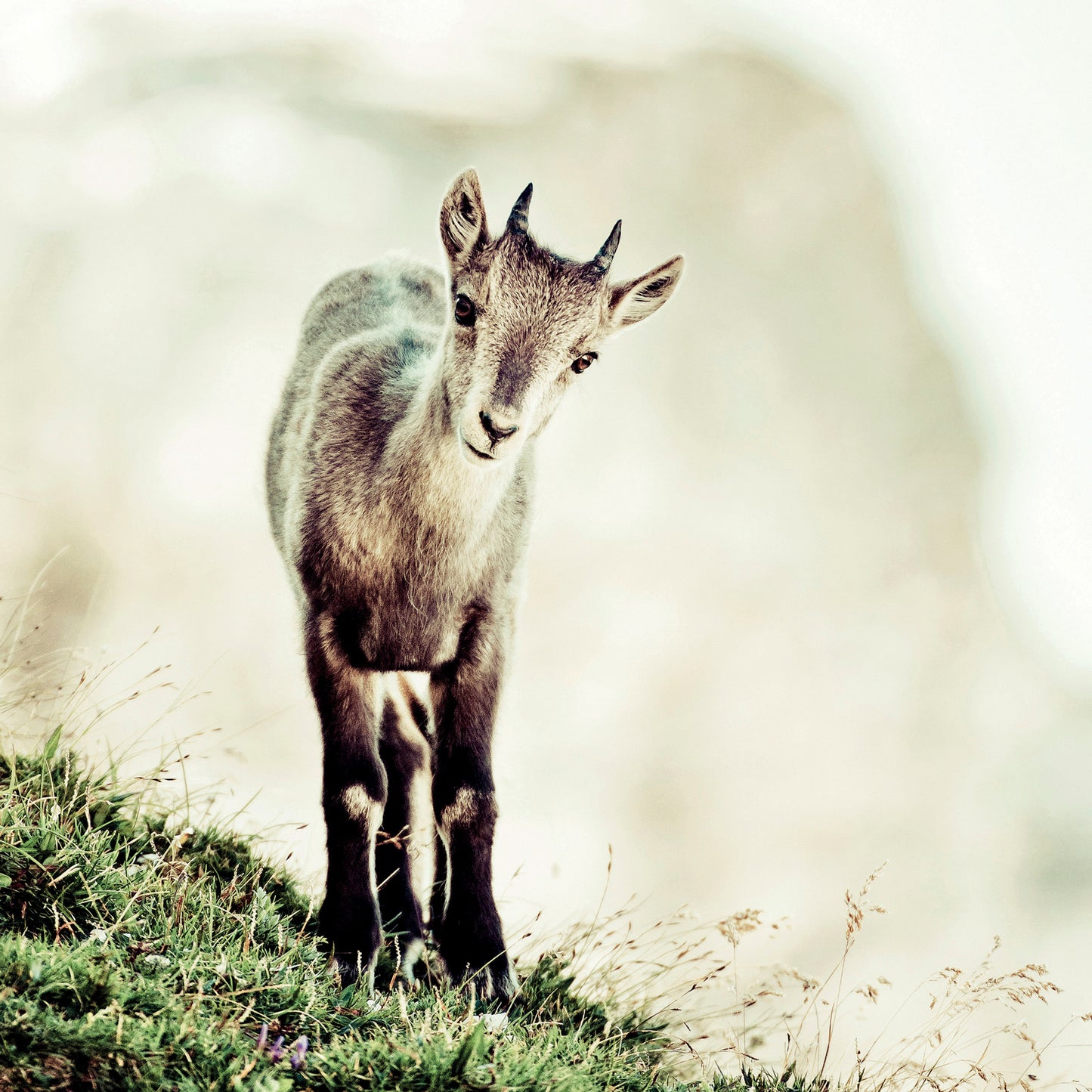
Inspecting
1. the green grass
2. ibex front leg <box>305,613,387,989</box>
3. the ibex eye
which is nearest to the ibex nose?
the ibex eye

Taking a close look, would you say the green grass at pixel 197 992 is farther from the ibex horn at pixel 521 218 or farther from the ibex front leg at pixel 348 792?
the ibex horn at pixel 521 218

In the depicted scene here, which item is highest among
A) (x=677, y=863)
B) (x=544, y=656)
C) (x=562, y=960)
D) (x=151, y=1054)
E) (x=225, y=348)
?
(x=225, y=348)

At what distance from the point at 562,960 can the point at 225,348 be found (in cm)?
1367

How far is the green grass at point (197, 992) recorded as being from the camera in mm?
3213

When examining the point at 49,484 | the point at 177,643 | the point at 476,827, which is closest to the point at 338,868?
the point at 476,827

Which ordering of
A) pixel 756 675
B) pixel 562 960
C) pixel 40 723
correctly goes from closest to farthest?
pixel 562 960 → pixel 40 723 → pixel 756 675

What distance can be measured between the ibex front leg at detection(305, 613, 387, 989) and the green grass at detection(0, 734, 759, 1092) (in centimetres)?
17

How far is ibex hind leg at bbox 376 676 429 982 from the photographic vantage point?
565 centimetres

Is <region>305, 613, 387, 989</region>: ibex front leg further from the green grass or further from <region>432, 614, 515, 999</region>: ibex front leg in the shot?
<region>432, 614, 515, 999</region>: ibex front leg

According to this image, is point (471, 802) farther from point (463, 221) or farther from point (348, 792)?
point (463, 221)

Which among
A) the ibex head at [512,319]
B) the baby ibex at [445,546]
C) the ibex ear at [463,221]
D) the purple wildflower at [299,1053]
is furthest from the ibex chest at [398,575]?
the purple wildflower at [299,1053]

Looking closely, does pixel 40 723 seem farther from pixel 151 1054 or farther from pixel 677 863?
pixel 677 863

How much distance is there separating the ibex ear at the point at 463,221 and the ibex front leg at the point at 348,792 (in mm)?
1783

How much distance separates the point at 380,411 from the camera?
5.60 metres
